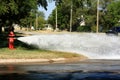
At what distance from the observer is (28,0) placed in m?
25.7

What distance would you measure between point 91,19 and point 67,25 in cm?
835

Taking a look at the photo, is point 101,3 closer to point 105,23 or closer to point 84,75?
point 105,23

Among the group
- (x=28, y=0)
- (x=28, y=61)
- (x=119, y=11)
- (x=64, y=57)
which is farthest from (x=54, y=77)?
(x=119, y=11)

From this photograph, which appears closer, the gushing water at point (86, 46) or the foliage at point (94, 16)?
the gushing water at point (86, 46)

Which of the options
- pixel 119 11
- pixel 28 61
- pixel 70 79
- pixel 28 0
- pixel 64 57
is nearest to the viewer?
pixel 70 79

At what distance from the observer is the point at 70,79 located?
43.8ft

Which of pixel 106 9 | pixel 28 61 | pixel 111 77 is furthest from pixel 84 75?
pixel 106 9

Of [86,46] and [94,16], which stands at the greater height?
[94,16]

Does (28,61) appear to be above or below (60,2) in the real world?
below

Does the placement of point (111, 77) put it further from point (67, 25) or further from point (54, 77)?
point (67, 25)

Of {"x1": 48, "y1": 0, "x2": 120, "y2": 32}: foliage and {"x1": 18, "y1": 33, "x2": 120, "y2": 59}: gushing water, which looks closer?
{"x1": 18, "y1": 33, "x2": 120, "y2": 59}: gushing water

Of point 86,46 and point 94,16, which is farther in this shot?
point 94,16

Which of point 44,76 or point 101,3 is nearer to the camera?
point 44,76

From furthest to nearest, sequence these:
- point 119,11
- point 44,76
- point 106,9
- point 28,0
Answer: point 106,9
point 119,11
point 28,0
point 44,76
